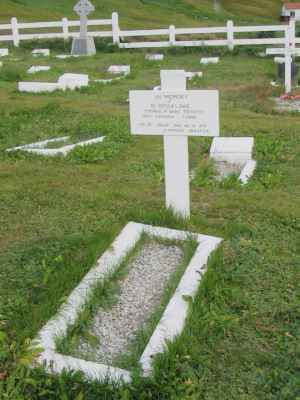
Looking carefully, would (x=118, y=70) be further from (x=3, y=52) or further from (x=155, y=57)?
(x=3, y=52)

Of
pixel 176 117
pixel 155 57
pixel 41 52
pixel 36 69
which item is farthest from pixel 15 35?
pixel 176 117

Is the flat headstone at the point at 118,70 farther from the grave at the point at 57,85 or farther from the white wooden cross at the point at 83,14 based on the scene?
the white wooden cross at the point at 83,14

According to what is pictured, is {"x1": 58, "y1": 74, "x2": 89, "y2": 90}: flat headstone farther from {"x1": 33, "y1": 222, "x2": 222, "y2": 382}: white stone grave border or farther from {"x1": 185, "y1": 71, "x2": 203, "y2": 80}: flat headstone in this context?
{"x1": 33, "y1": 222, "x2": 222, "y2": 382}: white stone grave border

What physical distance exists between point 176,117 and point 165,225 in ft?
2.93

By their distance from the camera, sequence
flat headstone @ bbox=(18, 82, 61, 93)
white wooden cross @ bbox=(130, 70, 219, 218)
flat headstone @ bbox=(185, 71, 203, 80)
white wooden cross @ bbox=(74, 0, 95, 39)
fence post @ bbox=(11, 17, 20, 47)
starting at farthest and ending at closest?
1. fence post @ bbox=(11, 17, 20, 47)
2. white wooden cross @ bbox=(74, 0, 95, 39)
3. flat headstone @ bbox=(185, 71, 203, 80)
4. flat headstone @ bbox=(18, 82, 61, 93)
5. white wooden cross @ bbox=(130, 70, 219, 218)

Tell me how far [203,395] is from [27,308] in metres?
1.26

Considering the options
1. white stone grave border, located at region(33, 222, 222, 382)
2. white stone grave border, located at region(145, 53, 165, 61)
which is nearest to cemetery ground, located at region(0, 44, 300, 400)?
white stone grave border, located at region(33, 222, 222, 382)

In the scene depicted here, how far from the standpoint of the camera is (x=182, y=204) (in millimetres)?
5059

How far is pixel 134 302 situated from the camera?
3.96 m

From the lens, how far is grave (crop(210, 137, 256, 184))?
7242 mm

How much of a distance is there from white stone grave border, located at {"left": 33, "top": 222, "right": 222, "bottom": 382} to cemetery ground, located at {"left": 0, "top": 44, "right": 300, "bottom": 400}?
0.06m

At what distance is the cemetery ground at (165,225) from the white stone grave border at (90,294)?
0.06 m

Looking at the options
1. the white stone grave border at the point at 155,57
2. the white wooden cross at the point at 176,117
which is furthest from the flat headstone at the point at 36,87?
the white wooden cross at the point at 176,117

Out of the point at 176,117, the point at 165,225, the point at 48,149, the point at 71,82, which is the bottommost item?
the point at 165,225
